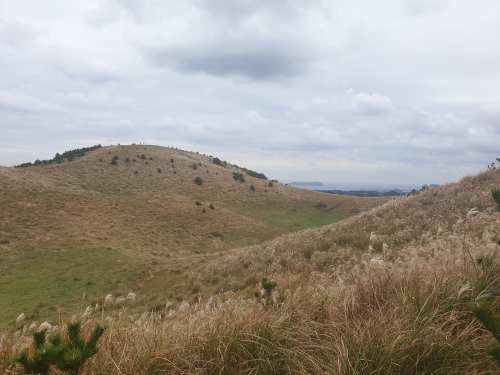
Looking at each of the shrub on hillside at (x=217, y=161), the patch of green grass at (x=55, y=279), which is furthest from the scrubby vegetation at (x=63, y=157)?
the patch of green grass at (x=55, y=279)

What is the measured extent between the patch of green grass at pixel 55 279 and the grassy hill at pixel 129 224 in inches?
2.5

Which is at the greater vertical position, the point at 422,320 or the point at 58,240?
the point at 422,320

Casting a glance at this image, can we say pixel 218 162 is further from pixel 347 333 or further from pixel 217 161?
pixel 347 333

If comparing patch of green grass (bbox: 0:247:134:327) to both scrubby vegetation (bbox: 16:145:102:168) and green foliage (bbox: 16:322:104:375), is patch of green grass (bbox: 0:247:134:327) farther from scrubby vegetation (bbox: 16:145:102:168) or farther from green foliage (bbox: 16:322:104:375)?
scrubby vegetation (bbox: 16:145:102:168)

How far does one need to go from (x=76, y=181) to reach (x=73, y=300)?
47.6m

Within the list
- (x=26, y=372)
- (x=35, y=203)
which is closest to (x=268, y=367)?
(x=26, y=372)

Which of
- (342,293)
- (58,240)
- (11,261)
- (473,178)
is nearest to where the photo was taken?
(342,293)

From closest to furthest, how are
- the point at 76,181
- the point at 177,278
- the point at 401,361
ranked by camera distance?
the point at 401,361 < the point at 177,278 < the point at 76,181

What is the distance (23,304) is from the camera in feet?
49.7

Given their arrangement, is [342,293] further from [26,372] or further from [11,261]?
[11,261]

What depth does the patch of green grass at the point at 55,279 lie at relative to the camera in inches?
577

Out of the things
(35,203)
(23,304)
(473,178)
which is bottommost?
(23,304)

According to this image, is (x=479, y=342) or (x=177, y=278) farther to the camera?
(x=177, y=278)

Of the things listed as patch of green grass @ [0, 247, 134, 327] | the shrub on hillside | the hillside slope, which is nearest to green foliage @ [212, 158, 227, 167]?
the shrub on hillside
